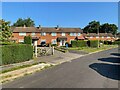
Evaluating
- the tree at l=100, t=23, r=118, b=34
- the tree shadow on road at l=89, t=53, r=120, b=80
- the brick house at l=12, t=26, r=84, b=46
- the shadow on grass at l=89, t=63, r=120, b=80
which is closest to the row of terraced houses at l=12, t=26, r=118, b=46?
the brick house at l=12, t=26, r=84, b=46

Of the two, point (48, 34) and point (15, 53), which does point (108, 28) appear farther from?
point (15, 53)

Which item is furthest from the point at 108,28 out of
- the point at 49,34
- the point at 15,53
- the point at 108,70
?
the point at 108,70

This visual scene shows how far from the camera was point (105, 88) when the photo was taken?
1118 cm

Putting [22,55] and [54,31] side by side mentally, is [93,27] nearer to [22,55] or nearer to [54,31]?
[54,31]

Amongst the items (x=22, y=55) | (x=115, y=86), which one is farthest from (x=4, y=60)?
(x=115, y=86)

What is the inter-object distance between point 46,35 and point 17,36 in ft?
30.5

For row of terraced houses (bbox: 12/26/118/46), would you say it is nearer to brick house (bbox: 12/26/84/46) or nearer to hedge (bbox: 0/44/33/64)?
brick house (bbox: 12/26/84/46)

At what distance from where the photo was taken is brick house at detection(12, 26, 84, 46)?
7681 cm

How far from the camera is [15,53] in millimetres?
22266

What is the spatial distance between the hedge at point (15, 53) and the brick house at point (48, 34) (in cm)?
5020

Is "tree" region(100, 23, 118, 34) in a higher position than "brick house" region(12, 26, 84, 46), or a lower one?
higher

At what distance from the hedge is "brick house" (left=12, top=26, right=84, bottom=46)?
50.2 metres

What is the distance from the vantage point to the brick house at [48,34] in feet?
252

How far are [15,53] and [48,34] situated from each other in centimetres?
5589
